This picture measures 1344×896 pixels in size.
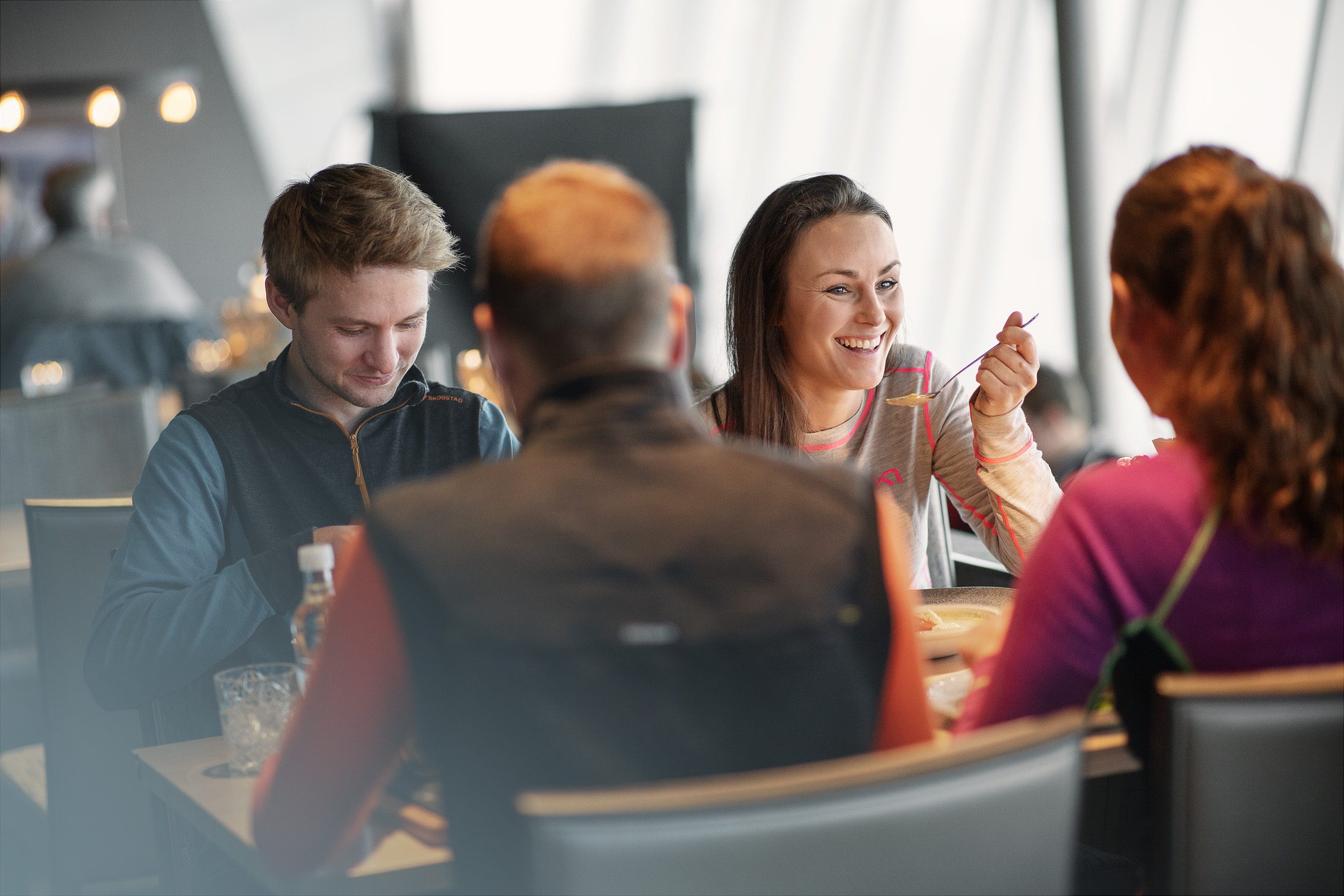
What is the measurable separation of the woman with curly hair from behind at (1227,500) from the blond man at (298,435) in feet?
3.04

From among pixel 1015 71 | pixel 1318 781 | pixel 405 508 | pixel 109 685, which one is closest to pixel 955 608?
pixel 1318 781

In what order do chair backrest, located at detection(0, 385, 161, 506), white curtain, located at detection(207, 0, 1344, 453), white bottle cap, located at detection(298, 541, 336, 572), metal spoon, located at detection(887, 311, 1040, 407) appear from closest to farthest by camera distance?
white bottle cap, located at detection(298, 541, 336, 572) → metal spoon, located at detection(887, 311, 1040, 407) → chair backrest, located at detection(0, 385, 161, 506) → white curtain, located at detection(207, 0, 1344, 453)

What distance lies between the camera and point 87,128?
7.94 m

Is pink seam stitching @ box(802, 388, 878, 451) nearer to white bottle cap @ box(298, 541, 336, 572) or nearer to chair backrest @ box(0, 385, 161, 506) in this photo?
white bottle cap @ box(298, 541, 336, 572)

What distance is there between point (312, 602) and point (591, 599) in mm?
546

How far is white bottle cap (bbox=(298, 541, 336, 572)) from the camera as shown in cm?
120

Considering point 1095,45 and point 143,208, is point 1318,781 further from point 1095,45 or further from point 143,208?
point 143,208

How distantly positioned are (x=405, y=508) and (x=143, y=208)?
26.5 feet

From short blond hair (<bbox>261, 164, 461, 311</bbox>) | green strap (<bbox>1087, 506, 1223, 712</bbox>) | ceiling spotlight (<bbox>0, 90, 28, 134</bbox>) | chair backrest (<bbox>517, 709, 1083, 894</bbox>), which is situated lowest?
chair backrest (<bbox>517, 709, 1083, 894</bbox>)

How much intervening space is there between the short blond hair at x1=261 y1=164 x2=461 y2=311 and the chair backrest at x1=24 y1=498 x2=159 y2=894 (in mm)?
509

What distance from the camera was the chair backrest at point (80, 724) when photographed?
6.13 ft

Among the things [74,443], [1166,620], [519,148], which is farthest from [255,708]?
[519,148]

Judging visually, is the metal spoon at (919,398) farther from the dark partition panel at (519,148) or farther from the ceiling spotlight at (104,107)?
the ceiling spotlight at (104,107)

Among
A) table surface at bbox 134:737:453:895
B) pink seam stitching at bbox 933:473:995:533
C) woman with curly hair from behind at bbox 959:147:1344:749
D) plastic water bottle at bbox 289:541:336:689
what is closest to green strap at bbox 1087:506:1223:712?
woman with curly hair from behind at bbox 959:147:1344:749
